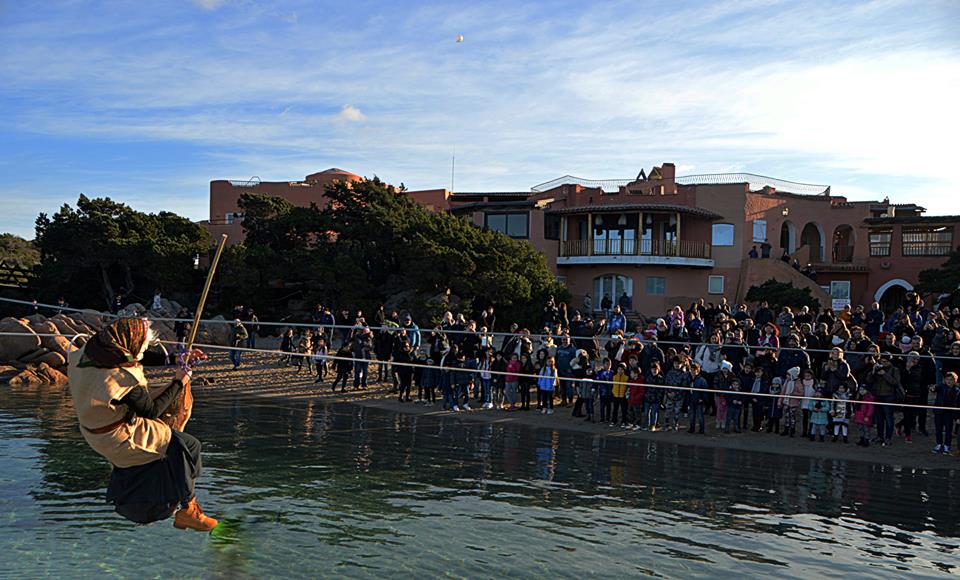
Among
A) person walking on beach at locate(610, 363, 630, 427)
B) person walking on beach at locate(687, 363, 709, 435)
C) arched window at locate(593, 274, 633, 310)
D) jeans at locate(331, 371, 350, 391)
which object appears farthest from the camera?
arched window at locate(593, 274, 633, 310)

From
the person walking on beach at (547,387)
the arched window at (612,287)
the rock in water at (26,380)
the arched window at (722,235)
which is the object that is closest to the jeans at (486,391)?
the person walking on beach at (547,387)

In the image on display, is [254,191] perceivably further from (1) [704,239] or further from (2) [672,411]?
(2) [672,411]

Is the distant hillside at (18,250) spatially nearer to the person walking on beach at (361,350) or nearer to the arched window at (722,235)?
the person walking on beach at (361,350)

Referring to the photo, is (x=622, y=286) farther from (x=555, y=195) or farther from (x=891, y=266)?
(x=891, y=266)

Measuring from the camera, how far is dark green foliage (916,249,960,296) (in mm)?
33344

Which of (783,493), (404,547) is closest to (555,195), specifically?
(783,493)

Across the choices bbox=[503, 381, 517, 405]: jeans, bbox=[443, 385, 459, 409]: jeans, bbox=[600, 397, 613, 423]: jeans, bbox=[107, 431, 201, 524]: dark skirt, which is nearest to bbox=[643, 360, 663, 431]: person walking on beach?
bbox=[600, 397, 613, 423]: jeans

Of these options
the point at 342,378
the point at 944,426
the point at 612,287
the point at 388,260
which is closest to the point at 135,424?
the point at 944,426

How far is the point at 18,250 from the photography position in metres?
55.3

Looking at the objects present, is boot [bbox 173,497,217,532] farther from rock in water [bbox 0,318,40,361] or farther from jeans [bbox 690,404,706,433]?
rock in water [bbox 0,318,40,361]

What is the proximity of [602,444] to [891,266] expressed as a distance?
28.1 metres

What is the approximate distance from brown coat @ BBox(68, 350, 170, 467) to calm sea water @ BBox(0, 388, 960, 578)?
241 centimetres

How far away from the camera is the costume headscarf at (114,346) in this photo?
6.42 meters

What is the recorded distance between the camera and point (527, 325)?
32500mm
